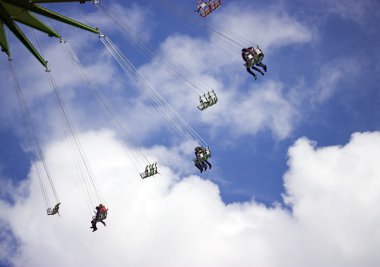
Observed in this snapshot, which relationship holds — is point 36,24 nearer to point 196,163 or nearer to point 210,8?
point 210,8

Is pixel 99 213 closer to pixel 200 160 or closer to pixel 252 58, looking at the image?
pixel 200 160

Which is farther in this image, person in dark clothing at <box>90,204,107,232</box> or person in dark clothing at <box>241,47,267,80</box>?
person in dark clothing at <box>90,204,107,232</box>

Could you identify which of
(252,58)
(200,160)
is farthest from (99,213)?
(252,58)

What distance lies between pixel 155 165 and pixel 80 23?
993 centimetres

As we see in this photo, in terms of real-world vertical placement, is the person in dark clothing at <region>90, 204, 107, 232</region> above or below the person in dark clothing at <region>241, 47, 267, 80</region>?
above

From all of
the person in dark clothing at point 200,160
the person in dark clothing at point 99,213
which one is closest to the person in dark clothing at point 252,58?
the person in dark clothing at point 200,160

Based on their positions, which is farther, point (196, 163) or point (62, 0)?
point (196, 163)

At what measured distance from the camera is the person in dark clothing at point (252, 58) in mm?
25386

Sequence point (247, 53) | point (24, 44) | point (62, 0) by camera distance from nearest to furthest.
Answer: point (62, 0) → point (24, 44) → point (247, 53)

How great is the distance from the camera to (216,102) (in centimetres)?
2517

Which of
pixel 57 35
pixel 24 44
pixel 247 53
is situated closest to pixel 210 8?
pixel 247 53

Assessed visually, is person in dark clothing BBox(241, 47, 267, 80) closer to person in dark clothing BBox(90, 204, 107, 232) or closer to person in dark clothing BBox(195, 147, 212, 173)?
person in dark clothing BBox(195, 147, 212, 173)

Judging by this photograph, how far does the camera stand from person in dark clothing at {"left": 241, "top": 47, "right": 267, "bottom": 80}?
2539cm

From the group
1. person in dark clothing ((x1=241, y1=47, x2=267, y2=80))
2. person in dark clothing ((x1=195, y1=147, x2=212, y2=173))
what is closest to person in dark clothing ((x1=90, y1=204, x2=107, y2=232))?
person in dark clothing ((x1=195, y1=147, x2=212, y2=173))
